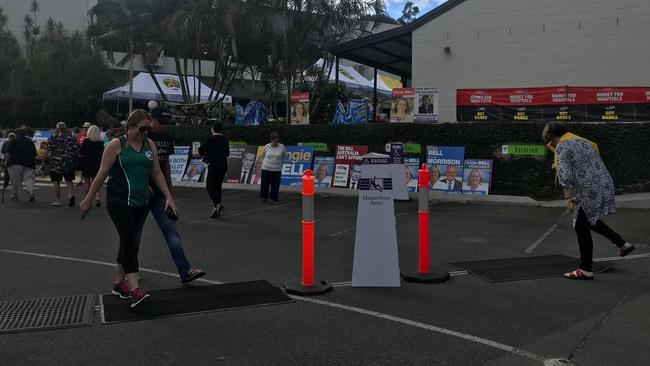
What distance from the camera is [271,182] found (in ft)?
44.1

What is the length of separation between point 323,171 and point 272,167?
259 centimetres

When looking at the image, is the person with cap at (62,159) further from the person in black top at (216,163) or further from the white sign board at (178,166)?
the white sign board at (178,166)

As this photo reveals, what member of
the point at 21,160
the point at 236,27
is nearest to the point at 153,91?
the point at 236,27

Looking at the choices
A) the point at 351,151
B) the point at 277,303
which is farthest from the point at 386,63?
the point at 277,303

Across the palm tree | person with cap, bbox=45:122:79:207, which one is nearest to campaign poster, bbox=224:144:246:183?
person with cap, bbox=45:122:79:207

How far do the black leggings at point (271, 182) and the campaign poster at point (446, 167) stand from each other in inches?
146

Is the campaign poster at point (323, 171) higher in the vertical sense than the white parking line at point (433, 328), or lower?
higher

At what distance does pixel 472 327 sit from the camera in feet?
16.0

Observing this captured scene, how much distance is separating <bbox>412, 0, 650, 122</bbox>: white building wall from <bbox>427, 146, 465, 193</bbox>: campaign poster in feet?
19.1

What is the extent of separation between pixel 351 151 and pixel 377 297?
9699mm

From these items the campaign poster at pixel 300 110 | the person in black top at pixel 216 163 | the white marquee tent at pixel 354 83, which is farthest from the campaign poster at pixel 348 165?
the white marquee tent at pixel 354 83

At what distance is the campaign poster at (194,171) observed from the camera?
1770cm

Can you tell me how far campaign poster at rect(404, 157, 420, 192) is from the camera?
14078 mm

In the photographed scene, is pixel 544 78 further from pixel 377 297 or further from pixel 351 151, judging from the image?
pixel 377 297
